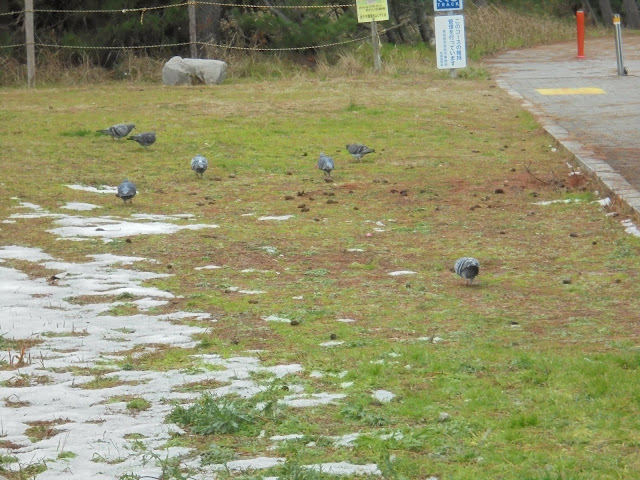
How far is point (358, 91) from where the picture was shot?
20844mm

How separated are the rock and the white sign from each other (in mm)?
4584

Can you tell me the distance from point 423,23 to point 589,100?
12200 millimetres

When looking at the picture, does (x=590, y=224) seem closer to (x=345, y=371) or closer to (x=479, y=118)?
(x=345, y=371)

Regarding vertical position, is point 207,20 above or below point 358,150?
above

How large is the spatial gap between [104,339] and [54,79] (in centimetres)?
1805

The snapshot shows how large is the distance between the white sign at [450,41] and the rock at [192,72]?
4.58 meters

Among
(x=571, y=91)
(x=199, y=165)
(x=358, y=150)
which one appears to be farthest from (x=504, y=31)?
(x=199, y=165)

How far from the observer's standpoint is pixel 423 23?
3008 cm

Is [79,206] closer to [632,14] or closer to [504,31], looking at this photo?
[504,31]

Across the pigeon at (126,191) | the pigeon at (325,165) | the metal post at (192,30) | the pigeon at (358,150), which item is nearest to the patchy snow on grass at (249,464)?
the pigeon at (126,191)

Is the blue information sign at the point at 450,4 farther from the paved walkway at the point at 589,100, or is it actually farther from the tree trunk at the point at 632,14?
the tree trunk at the point at 632,14

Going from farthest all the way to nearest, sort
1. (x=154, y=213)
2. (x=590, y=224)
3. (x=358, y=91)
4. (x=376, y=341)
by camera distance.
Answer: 1. (x=358, y=91)
2. (x=154, y=213)
3. (x=590, y=224)
4. (x=376, y=341)

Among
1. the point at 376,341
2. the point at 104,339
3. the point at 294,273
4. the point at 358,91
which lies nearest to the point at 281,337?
the point at 376,341

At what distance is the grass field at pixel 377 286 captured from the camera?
187 inches
